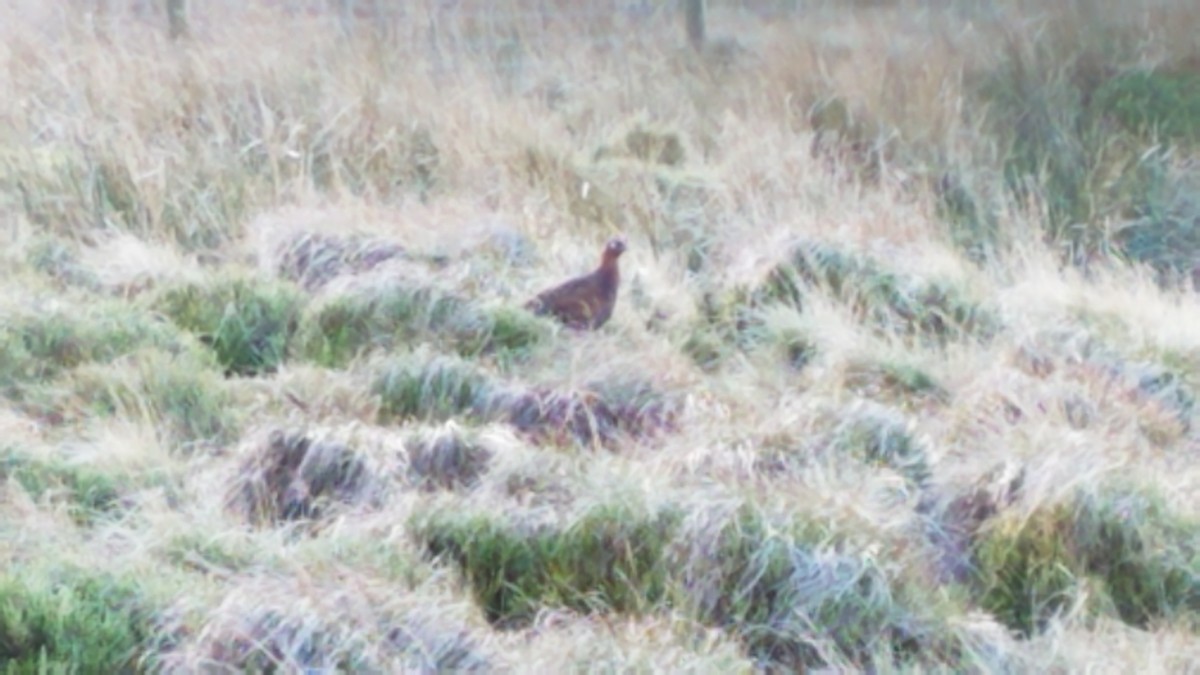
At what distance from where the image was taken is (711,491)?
5.20 meters

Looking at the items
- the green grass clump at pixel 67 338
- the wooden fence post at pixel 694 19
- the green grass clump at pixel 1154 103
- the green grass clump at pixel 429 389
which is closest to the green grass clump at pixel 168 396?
the green grass clump at pixel 67 338

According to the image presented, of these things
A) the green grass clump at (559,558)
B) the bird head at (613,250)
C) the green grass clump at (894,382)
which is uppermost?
the green grass clump at (559,558)

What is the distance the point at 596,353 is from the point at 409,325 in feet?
2.16

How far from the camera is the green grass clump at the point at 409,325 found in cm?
670

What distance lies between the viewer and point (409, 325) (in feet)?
22.3

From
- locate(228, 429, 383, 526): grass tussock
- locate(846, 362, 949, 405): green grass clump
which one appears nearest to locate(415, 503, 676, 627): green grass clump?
locate(228, 429, 383, 526): grass tussock

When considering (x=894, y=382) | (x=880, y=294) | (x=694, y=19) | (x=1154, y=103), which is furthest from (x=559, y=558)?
(x=694, y=19)

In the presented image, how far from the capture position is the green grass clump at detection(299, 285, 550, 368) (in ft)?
22.0

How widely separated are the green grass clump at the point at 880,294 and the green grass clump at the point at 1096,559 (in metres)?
1.89

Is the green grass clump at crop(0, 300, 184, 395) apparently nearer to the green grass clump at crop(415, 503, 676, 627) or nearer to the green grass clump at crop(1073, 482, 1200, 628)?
the green grass clump at crop(415, 503, 676, 627)

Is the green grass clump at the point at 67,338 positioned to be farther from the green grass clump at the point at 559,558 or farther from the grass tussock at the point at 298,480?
the green grass clump at the point at 559,558

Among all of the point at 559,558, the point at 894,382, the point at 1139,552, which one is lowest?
the point at 894,382

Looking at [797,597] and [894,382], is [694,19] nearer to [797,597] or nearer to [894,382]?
[894,382]

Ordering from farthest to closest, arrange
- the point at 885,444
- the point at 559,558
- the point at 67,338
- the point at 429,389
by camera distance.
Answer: the point at 67,338 → the point at 429,389 → the point at 885,444 → the point at 559,558
